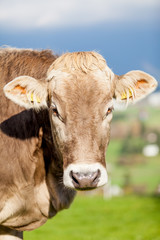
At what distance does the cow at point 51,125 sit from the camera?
4.78 metres

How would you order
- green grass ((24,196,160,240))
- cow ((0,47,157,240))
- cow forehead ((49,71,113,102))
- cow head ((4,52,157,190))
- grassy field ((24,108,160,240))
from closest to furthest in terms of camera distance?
cow head ((4,52,157,190)) < cow ((0,47,157,240)) < cow forehead ((49,71,113,102)) < green grass ((24,196,160,240)) < grassy field ((24,108,160,240))

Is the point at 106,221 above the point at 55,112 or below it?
below

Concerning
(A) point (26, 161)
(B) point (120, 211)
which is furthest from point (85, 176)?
(B) point (120, 211)

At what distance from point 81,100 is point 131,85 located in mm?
877

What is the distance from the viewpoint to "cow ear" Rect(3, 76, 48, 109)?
17.1 feet

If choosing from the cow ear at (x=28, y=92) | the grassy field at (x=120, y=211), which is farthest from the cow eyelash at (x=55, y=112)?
the grassy field at (x=120, y=211)

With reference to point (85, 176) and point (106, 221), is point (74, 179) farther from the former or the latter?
point (106, 221)

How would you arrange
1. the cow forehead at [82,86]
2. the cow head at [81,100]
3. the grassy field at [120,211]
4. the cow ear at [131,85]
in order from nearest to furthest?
the cow head at [81,100]
the cow forehead at [82,86]
the cow ear at [131,85]
the grassy field at [120,211]

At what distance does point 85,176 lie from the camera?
4508 mm

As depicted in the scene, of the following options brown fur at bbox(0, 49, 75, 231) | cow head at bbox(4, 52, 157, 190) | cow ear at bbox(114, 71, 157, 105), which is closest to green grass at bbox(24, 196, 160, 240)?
brown fur at bbox(0, 49, 75, 231)

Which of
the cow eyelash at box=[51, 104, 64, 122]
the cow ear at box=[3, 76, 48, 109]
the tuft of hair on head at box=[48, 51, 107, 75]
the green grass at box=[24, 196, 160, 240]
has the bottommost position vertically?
the green grass at box=[24, 196, 160, 240]

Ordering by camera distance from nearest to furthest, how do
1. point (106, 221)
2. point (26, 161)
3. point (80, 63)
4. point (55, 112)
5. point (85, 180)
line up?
point (85, 180)
point (55, 112)
point (80, 63)
point (26, 161)
point (106, 221)

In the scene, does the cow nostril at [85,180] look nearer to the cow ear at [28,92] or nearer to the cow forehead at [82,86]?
the cow forehead at [82,86]

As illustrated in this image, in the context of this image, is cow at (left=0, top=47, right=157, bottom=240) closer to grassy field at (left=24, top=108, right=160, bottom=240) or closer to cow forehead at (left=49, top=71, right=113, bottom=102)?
cow forehead at (left=49, top=71, right=113, bottom=102)
